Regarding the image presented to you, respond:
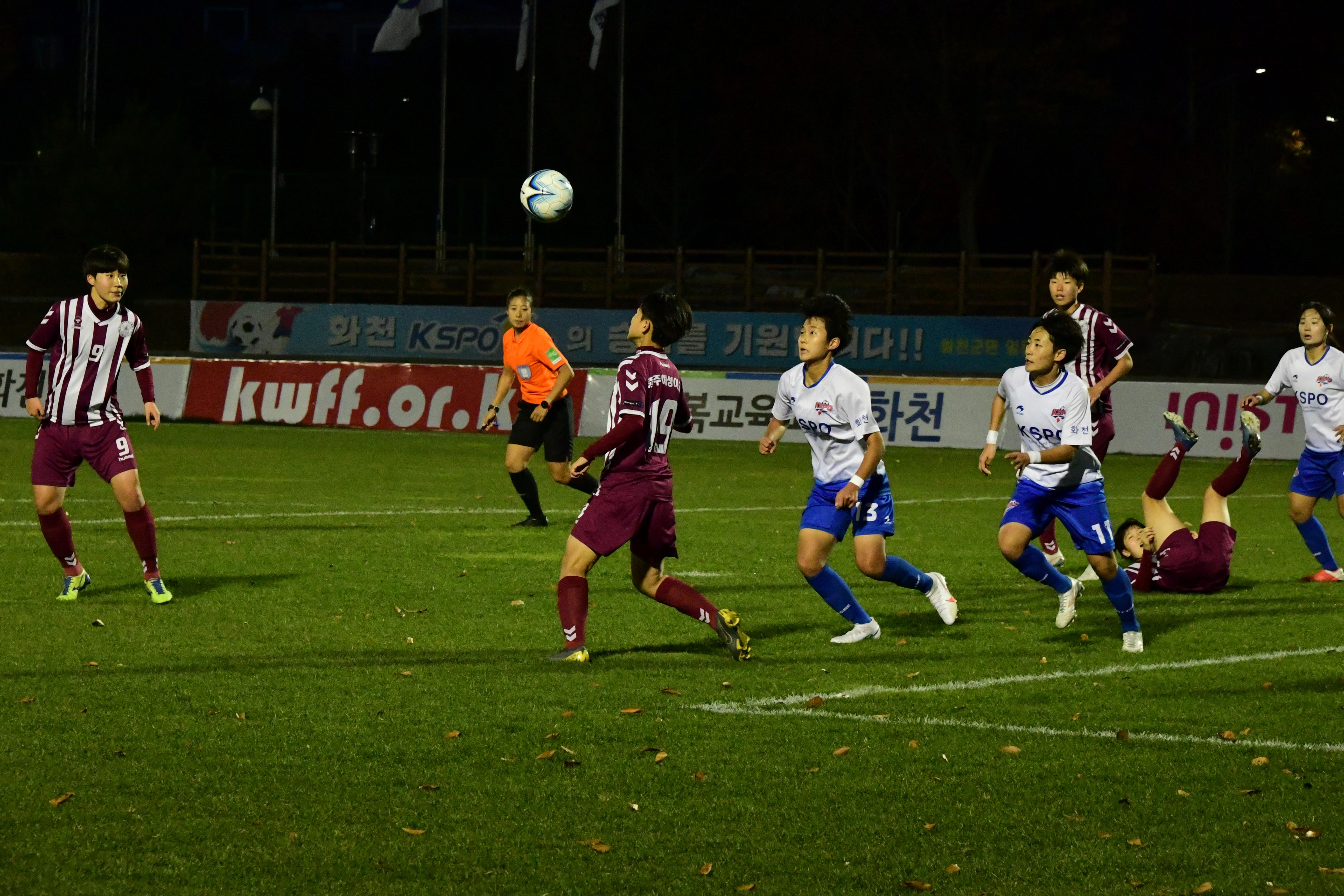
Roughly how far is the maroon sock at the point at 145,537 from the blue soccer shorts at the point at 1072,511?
501cm

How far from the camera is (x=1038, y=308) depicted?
4178cm

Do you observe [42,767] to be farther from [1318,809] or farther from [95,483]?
[95,483]

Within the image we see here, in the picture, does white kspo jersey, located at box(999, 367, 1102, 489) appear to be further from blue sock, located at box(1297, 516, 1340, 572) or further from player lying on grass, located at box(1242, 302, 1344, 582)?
blue sock, located at box(1297, 516, 1340, 572)

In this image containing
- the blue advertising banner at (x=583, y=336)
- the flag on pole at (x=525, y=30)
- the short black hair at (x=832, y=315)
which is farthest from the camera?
the flag on pole at (x=525, y=30)

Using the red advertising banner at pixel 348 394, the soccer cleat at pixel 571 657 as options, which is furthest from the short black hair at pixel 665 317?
the red advertising banner at pixel 348 394

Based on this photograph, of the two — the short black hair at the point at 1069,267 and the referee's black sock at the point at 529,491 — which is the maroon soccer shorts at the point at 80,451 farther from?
the short black hair at the point at 1069,267

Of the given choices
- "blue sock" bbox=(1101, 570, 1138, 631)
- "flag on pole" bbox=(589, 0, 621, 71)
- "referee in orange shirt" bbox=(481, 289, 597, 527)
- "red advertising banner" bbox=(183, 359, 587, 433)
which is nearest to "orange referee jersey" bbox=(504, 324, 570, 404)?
"referee in orange shirt" bbox=(481, 289, 597, 527)

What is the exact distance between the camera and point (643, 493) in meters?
8.21

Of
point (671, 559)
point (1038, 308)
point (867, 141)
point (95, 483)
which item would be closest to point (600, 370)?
point (95, 483)

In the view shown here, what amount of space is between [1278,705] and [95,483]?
1350 cm

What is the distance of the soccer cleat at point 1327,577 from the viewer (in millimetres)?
11906

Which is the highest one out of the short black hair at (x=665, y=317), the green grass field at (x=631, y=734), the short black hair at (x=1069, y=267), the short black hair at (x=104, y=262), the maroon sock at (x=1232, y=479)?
the short black hair at (x=1069, y=267)

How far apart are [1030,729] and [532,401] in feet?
27.7

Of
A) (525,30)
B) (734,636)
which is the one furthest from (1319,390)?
(525,30)
